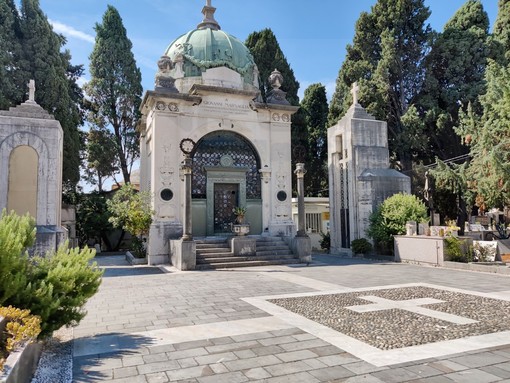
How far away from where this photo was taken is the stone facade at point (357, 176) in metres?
15.8

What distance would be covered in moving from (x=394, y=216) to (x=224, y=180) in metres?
6.77

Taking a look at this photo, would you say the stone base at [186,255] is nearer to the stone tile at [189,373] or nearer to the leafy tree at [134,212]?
the leafy tree at [134,212]

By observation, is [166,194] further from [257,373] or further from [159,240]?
[257,373]

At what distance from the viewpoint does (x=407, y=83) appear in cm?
2477

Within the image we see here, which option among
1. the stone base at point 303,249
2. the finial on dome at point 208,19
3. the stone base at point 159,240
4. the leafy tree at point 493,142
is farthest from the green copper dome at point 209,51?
the leafy tree at point 493,142

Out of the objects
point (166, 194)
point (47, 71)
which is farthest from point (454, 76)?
point (47, 71)

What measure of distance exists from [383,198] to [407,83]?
12390 millimetres

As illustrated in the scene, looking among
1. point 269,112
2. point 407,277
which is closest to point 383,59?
point 269,112

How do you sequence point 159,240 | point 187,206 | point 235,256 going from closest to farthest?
point 187,206, point 235,256, point 159,240

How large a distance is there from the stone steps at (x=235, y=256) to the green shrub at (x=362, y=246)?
9.76ft

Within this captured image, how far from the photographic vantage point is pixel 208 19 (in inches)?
778

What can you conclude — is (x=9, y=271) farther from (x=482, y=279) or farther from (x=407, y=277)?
(x=482, y=279)

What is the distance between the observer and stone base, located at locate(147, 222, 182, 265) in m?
14.1

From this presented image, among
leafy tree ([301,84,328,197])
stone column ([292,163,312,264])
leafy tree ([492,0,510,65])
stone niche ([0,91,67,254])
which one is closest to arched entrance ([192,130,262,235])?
stone column ([292,163,312,264])
